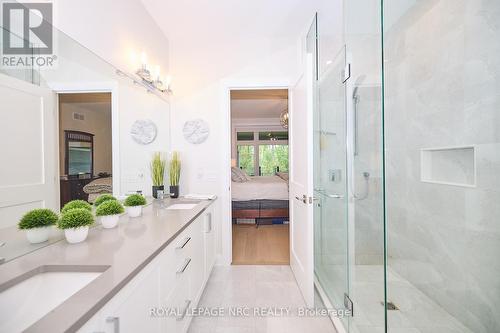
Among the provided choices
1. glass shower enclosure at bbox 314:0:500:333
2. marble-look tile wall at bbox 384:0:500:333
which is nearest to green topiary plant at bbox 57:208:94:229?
glass shower enclosure at bbox 314:0:500:333

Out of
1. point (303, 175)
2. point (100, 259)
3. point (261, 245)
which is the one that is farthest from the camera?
point (261, 245)

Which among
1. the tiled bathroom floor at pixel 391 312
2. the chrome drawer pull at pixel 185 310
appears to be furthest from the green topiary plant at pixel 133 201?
the tiled bathroom floor at pixel 391 312

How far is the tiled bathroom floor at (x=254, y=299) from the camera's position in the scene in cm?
169

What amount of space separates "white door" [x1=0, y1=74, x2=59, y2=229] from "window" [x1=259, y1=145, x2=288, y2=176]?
6.42 metres

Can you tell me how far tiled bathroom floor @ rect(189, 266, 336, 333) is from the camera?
5.54ft

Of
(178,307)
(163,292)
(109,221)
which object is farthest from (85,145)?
(178,307)

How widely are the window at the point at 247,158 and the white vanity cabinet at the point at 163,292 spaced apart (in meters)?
5.32

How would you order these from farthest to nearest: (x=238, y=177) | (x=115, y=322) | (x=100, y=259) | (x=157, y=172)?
1. (x=238, y=177)
2. (x=157, y=172)
3. (x=100, y=259)
4. (x=115, y=322)

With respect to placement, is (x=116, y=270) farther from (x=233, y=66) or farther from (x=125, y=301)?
(x=233, y=66)

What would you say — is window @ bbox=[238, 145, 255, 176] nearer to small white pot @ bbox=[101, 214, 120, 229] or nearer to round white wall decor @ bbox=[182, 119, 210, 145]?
round white wall decor @ bbox=[182, 119, 210, 145]

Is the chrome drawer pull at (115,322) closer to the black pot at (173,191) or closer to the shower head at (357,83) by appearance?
the black pot at (173,191)

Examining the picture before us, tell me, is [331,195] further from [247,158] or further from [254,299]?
[247,158]

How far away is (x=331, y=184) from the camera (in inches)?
78.9

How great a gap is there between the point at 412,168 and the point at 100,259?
2.40 metres
